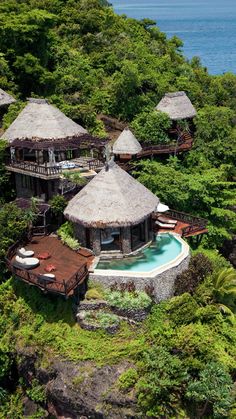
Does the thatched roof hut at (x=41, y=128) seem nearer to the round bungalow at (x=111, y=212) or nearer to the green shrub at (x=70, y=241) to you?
the round bungalow at (x=111, y=212)

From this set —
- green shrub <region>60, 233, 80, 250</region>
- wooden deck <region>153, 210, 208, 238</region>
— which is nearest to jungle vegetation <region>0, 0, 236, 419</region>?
wooden deck <region>153, 210, 208, 238</region>

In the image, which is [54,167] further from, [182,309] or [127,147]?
[182,309]

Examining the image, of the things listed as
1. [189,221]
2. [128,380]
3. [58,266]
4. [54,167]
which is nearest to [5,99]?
[54,167]

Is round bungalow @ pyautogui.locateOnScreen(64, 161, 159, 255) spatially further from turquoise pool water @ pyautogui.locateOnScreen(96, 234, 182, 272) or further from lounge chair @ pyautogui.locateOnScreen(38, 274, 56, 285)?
lounge chair @ pyautogui.locateOnScreen(38, 274, 56, 285)

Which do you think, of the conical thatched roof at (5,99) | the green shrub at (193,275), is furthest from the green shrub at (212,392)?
the conical thatched roof at (5,99)

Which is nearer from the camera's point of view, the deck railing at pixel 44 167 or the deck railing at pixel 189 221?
the deck railing at pixel 189 221

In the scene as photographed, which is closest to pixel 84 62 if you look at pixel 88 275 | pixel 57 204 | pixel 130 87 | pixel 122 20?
pixel 130 87
